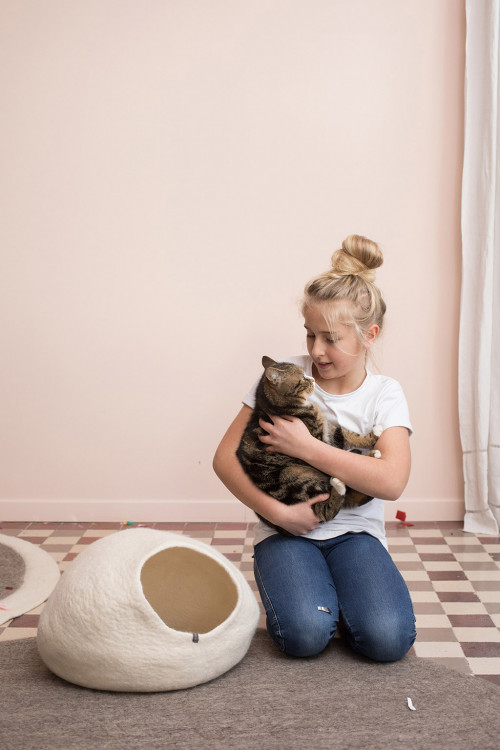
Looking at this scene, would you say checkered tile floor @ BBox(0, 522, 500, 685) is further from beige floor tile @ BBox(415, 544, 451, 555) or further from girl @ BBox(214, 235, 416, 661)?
girl @ BBox(214, 235, 416, 661)

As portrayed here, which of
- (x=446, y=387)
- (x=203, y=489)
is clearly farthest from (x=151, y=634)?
(x=446, y=387)

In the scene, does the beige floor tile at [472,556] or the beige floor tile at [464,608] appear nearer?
the beige floor tile at [464,608]

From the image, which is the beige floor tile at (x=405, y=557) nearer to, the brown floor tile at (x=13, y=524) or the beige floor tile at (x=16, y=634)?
the beige floor tile at (x=16, y=634)

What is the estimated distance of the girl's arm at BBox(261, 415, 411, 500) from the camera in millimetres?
1781

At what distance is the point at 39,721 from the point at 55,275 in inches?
72.8

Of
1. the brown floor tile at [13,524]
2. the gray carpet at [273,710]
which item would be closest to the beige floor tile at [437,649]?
the gray carpet at [273,710]

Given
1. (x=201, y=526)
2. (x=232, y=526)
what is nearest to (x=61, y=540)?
(x=201, y=526)

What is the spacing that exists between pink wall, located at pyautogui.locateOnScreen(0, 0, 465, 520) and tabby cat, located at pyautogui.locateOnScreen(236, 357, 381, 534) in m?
1.04

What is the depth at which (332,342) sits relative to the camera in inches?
73.7

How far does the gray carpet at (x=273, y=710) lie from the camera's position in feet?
4.77

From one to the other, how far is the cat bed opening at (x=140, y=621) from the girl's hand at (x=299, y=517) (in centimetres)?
17

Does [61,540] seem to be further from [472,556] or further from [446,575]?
[472,556]

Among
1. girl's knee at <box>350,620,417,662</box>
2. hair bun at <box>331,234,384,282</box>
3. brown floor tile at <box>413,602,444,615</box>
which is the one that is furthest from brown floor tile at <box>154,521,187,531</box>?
hair bun at <box>331,234,384,282</box>

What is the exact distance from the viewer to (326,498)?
1.84m
